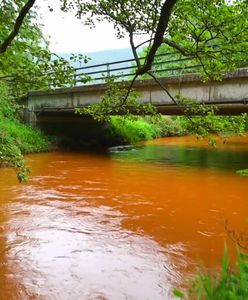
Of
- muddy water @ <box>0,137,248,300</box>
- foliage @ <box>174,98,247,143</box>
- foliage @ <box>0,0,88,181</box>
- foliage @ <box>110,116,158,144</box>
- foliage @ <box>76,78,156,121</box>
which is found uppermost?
foliage @ <box>0,0,88,181</box>

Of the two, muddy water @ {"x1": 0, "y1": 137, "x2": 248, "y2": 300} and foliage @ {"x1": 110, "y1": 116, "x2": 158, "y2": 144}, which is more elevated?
foliage @ {"x1": 110, "y1": 116, "x2": 158, "y2": 144}

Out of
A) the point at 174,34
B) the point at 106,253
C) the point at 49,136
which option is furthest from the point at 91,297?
the point at 49,136

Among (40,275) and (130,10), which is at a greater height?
(130,10)

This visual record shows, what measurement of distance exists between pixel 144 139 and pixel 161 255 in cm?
2387

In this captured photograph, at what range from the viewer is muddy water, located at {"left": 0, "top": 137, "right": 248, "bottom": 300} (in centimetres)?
536

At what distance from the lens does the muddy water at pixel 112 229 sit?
536 centimetres

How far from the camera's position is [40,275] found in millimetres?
5531

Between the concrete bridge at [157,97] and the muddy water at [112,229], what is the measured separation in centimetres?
254

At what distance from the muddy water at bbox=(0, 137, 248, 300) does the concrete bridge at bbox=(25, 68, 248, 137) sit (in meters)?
2.54

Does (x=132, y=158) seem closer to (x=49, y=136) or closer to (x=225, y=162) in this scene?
(x=225, y=162)

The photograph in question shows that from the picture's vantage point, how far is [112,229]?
775 centimetres

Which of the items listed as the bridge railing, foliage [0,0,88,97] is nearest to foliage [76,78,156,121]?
the bridge railing

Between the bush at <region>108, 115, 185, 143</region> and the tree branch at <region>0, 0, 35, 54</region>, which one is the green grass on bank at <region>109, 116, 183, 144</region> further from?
the tree branch at <region>0, 0, 35, 54</region>

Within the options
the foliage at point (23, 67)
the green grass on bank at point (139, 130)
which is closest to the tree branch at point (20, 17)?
the foliage at point (23, 67)
